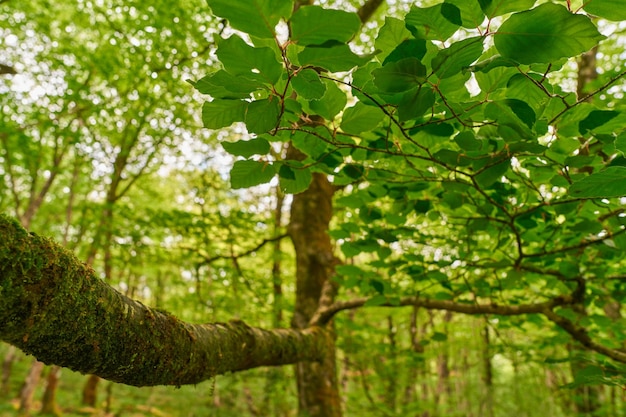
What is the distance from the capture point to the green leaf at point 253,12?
0.54m

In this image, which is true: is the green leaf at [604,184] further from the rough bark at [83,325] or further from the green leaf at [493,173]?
the rough bark at [83,325]

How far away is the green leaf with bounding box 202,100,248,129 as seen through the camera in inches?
33.2

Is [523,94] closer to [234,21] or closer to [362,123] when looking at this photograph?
[362,123]

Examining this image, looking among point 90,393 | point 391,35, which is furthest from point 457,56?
point 90,393

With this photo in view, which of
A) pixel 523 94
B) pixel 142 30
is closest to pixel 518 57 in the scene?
pixel 523 94

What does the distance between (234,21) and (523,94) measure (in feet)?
2.15

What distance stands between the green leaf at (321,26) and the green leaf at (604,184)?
0.64 metres

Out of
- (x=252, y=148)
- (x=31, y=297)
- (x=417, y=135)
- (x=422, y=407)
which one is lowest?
(x=422, y=407)

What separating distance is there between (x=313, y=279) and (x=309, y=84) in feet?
9.52

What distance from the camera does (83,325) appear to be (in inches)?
34.9

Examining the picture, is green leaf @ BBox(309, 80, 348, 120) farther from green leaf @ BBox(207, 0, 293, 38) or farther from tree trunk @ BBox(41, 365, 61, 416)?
tree trunk @ BBox(41, 365, 61, 416)

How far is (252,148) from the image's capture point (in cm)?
98

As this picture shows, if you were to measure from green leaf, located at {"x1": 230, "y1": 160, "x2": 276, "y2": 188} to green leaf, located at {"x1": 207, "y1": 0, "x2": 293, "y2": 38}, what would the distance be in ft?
1.77

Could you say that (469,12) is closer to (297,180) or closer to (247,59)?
(247,59)
